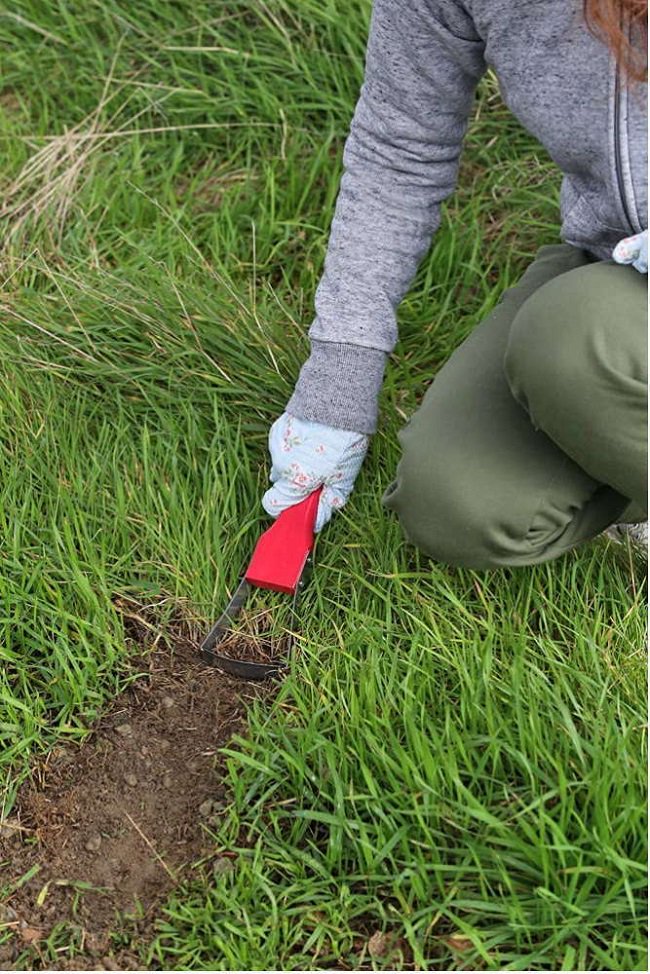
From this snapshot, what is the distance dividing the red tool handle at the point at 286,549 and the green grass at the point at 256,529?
0.04 metres

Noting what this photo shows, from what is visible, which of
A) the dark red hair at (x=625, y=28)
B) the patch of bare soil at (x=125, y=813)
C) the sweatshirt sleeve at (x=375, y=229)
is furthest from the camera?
the sweatshirt sleeve at (x=375, y=229)

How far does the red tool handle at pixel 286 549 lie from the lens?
155 cm

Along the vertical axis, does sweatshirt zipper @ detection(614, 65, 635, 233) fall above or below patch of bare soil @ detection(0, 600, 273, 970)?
above

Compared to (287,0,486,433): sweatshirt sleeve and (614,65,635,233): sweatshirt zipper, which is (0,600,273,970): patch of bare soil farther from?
(614,65,635,233): sweatshirt zipper

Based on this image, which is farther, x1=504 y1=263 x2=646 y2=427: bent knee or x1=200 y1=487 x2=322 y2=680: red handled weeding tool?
x1=200 y1=487 x2=322 y2=680: red handled weeding tool

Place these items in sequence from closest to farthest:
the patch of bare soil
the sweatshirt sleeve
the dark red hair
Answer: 1. the dark red hair
2. the patch of bare soil
3. the sweatshirt sleeve

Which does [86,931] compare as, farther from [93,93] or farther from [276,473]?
[93,93]

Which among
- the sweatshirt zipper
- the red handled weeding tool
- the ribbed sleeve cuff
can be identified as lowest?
the red handled weeding tool

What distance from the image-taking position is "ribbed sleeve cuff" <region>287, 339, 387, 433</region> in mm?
1547

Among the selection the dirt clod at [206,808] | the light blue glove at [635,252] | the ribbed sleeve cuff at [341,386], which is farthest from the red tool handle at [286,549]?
the light blue glove at [635,252]

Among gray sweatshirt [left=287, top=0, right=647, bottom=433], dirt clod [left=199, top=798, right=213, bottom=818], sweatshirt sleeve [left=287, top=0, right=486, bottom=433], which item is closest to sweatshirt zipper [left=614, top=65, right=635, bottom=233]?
gray sweatshirt [left=287, top=0, right=647, bottom=433]

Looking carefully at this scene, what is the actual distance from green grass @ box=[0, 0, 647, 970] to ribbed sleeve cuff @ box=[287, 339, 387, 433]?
126mm

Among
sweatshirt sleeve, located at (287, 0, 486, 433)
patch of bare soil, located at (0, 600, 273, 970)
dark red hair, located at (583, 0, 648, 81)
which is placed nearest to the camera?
dark red hair, located at (583, 0, 648, 81)

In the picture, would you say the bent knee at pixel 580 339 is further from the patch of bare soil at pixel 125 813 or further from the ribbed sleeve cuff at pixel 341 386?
the patch of bare soil at pixel 125 813
